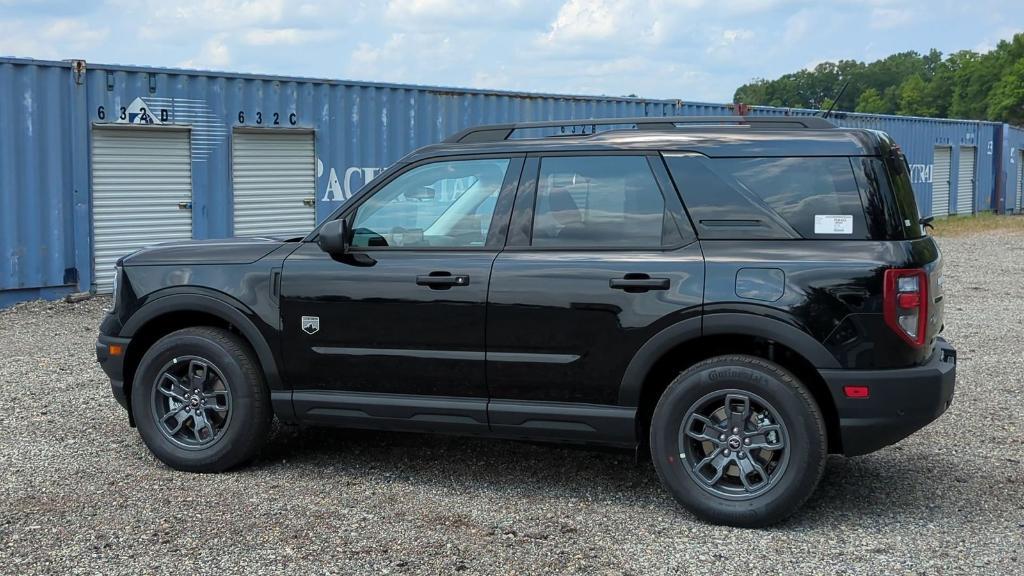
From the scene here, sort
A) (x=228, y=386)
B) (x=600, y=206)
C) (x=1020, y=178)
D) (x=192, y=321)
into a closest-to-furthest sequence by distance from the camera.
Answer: (x=600, y=206) < (x=228, y=386) < (x=192, y=321) < (x=1020, y=178)

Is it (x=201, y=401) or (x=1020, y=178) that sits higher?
(x=1020, y=178)

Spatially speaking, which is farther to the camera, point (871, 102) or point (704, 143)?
point (871, 102)

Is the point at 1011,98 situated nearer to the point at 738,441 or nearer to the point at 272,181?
the point at 272,181

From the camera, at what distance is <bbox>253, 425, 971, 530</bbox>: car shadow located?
5098 mm

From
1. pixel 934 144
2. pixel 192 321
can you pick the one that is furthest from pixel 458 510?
pixel 934 144

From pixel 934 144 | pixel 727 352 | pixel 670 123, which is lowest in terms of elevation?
pixel 727 352

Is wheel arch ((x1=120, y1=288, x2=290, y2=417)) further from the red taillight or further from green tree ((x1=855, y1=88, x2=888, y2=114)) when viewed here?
green tree ((x1=855, y1=88, x2=888, y2=114))

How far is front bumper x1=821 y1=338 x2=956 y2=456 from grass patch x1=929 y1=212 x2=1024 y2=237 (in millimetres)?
22906

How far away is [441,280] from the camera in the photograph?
5.12m

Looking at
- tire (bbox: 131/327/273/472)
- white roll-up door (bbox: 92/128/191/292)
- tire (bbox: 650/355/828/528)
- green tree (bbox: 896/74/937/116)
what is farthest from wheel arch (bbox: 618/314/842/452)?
green tree (bbox: 896/74/937/116)

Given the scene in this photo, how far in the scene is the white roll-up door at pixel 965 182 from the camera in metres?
33.2

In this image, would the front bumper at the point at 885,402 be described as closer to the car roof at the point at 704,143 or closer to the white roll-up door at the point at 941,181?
the car roof at the point at 704,143

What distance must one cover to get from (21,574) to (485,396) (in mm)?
2111

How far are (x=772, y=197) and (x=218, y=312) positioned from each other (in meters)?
2.84
